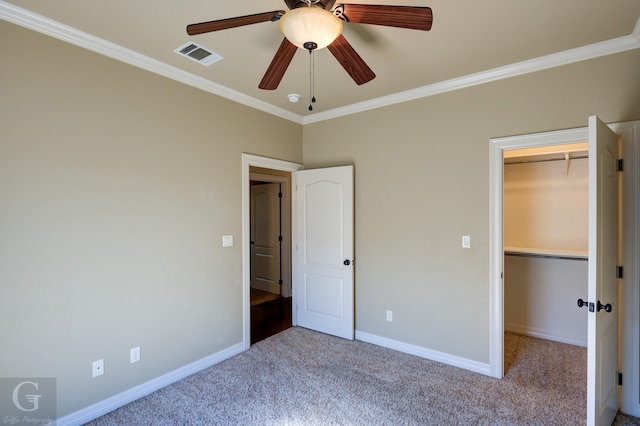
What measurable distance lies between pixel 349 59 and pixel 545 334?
3957 millimetres

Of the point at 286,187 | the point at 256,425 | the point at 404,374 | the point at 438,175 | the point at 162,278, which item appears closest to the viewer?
the point at 256,425

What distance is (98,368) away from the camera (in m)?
2.39

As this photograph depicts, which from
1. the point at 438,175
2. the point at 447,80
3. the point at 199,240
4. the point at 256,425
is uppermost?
the point at 447,80

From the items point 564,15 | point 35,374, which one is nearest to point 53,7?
point 35,374

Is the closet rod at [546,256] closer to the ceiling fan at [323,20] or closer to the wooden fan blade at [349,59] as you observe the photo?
the wooden fan blade at [349,59]

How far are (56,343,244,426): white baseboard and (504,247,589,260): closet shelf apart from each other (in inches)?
137

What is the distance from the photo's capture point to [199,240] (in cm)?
306

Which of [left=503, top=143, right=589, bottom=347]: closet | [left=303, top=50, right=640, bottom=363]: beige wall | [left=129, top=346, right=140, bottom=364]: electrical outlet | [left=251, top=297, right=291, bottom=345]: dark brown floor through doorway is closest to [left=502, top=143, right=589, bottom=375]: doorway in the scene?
[left=503, top=143, right=589, bottom=347]: closet

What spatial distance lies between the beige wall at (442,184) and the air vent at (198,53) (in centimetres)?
173

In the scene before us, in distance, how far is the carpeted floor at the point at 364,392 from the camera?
2338 millimetres

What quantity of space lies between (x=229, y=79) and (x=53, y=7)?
133 centimetres

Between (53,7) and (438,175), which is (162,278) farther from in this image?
(438,175)

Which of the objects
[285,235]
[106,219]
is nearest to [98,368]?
[106,219]

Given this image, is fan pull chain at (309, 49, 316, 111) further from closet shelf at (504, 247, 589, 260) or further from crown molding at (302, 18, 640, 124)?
closet shelf at (504, 247, 589, 260)
